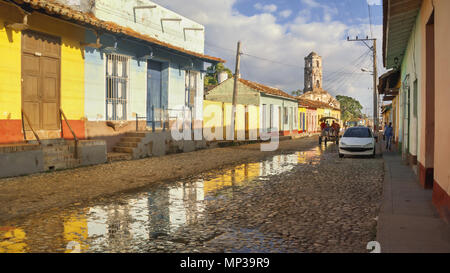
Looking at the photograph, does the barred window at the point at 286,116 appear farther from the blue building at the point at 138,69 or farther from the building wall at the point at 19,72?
the building wall at the point at 19,72

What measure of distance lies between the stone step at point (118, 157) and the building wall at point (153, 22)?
17.4ft

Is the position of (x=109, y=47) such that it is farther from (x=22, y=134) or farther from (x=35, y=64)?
(x=22, y=134)

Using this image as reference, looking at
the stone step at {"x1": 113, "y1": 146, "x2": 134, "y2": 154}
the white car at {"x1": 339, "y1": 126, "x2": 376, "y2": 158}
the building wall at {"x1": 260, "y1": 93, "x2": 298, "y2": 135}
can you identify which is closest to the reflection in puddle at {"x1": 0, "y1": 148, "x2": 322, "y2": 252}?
the stone step at {"x1": 113, "y1": 146, "x2": 134, "y2": 154}

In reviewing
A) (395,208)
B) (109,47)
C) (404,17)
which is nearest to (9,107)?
(109,47)

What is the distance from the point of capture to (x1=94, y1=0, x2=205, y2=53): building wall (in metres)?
15.6

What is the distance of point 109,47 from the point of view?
47.5ft

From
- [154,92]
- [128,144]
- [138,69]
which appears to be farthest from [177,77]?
[128,144]

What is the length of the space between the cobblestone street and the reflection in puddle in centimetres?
1

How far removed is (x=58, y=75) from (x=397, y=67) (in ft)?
47.4

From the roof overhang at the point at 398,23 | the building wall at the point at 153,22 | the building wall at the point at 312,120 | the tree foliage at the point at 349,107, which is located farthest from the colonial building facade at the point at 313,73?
the roof overhang at the point at 398,23

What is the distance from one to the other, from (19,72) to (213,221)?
8634mm

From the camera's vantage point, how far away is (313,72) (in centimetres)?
9600

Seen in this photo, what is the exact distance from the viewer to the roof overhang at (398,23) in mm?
9438

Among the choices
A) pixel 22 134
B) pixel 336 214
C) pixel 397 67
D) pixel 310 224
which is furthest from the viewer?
pixel 397 67
